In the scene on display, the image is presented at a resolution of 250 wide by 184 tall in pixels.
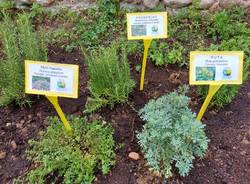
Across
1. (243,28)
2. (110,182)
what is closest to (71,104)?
(110,182)

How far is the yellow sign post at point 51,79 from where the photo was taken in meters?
2.10

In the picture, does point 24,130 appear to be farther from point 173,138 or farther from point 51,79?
point 173,138

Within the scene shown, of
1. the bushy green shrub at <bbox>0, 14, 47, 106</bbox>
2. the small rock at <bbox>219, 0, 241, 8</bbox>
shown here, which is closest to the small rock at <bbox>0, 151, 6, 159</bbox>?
the bushy green shrub at <bbox>0, 14, 47, 106</bbox>

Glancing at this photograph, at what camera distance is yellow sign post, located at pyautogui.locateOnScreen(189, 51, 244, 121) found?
6.91 feet

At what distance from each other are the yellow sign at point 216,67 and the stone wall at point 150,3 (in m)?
1.62

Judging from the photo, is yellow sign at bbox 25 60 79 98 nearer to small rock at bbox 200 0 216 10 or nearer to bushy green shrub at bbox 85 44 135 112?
bushy green shrub at bbox 85 44 135 112

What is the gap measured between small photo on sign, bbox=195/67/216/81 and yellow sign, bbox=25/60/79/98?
2.38 feet

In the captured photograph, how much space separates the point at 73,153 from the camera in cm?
227

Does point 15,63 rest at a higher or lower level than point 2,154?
higher

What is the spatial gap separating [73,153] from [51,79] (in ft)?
1.65

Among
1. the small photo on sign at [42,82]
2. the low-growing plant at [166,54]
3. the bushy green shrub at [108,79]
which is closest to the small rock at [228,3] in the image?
the low-growing plant at [166,54]

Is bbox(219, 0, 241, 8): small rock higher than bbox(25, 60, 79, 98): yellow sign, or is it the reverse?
bbox(219, 0, 241, 8): small rock

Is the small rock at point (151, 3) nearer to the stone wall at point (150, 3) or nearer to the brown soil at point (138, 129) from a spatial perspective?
the stone wall at point (150, 3)

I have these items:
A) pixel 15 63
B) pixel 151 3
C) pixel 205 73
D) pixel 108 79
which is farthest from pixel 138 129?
pixel 151 3
